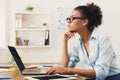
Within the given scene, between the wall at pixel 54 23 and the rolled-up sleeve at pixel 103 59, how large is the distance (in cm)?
218

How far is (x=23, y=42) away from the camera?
3990 mm

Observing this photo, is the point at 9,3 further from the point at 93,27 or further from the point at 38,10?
the point at 93,27

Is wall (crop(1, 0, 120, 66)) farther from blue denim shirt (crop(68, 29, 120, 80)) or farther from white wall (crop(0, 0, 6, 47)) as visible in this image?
blue denim shirt (crop(68, 29, 120, 80))

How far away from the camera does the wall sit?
4.01 m

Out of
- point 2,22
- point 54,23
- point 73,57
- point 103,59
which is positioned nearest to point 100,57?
point 103,59

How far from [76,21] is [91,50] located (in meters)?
0.29

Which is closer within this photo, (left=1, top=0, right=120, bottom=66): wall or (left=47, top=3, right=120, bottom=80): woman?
(left=47, top=3, right=120, bottom=80): woman

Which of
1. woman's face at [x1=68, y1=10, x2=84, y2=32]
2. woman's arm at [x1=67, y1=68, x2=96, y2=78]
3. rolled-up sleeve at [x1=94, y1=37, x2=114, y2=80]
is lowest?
woman's arm at [x1=67, y1=68, x2=96, y2=78]

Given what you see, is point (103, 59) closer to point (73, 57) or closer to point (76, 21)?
point (76, 21)

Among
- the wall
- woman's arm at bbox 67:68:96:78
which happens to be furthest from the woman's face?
the wall

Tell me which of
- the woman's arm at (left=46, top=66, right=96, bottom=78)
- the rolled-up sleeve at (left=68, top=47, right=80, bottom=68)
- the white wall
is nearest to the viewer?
the woman's arm at (left=46, top=66, right=96, bottom=78)

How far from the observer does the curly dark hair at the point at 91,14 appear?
212 cm

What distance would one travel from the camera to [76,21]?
83.0 inches

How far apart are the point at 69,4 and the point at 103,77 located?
7.77ft
